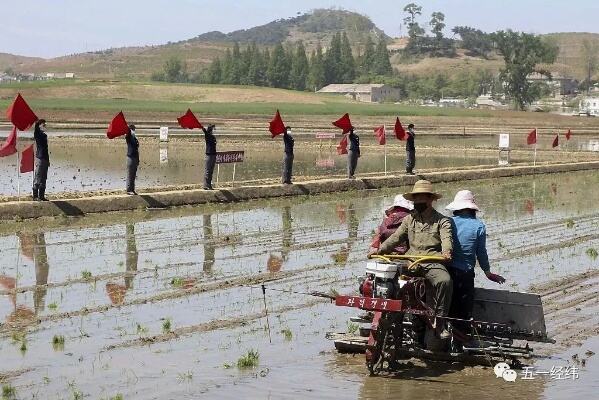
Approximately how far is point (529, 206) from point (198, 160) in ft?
53.3

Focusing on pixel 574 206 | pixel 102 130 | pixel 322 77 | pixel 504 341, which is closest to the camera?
pixel 504 341

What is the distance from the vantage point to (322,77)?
176 metres

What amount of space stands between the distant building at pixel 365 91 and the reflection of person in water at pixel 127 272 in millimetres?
141282

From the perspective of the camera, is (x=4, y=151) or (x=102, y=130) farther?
(x=102, y=130)

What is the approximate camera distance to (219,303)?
12.6 m

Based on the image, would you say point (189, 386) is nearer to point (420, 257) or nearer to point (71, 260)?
point (420, 257)

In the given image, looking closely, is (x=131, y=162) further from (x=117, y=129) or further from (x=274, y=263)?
(x=274, y=263)

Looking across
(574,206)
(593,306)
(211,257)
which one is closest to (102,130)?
(574,206)

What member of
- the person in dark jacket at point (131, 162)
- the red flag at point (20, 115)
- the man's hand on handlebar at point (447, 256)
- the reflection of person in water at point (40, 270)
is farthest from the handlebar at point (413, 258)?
the person in dark jacket at point (131, 162)

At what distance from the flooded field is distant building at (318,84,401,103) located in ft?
340

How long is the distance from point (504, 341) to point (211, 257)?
643cm

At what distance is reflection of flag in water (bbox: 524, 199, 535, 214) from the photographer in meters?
24.5

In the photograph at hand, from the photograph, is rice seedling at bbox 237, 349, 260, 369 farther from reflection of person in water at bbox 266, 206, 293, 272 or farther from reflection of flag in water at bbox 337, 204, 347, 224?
reflection of flag in water at bbox 337, 204, 347, 224

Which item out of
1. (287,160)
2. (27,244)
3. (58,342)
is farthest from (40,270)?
(287,160)
